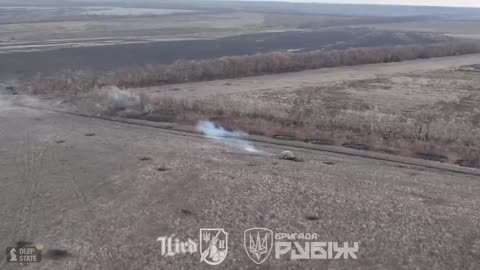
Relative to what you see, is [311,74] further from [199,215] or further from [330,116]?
[199,215]

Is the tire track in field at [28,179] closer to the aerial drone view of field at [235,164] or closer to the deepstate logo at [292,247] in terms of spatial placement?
the aerial drone view of field at [235,164]

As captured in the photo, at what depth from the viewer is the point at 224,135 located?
22641 millimetres

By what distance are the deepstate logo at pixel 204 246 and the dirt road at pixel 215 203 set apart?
175mm

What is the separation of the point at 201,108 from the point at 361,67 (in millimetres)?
24666

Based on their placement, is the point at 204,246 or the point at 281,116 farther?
the point at 281,116

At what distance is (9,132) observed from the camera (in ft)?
74.0

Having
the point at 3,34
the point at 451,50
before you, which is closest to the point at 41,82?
the point at 3,34

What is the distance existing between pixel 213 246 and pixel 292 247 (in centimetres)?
199

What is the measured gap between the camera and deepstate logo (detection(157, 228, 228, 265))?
460 inches

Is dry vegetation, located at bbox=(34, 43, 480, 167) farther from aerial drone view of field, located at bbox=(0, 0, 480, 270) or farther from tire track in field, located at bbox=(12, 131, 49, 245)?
tire track in field, located at bbox=(12, 131, 49, 245)

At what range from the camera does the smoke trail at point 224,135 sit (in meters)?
21.0

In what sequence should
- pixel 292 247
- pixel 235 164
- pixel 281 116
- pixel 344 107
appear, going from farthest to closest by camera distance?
pixel 344 107
pixel 281 116
pixel 235 164
pixel 292 247

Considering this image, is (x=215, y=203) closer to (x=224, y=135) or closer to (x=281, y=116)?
(x=224, y=135)

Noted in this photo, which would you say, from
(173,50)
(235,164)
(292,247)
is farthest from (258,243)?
(173,50)
